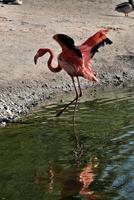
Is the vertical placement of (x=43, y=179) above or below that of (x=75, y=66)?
below

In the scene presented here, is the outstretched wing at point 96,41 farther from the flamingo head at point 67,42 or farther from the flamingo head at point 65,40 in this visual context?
the flamingo head at point 65,40

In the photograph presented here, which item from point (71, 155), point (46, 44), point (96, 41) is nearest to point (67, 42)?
point (96, 41)

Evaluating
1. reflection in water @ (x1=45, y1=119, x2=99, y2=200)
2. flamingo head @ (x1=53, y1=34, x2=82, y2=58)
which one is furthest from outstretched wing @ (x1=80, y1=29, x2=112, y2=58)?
reflection in water @ (x1=45, y1=119, x2=99, y2=200)

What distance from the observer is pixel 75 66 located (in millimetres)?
11367

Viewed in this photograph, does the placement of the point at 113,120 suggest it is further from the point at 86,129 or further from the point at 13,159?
the point at 13,159

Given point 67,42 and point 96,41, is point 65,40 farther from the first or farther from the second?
point 96,41

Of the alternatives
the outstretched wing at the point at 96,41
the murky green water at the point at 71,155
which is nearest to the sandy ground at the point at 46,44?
the murky green water at the point at 71,155

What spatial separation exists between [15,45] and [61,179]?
882cm

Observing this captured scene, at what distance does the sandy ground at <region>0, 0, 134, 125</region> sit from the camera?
45.3 ft

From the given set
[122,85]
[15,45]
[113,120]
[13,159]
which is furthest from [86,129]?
[15,45]

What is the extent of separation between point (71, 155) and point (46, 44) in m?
7.96

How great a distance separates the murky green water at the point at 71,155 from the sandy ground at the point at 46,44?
107cm

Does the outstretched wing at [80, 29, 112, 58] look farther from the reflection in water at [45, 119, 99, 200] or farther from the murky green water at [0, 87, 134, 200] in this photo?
the reflection in water at [45, 119, 99, 200]

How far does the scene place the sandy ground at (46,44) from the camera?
13805 mm
